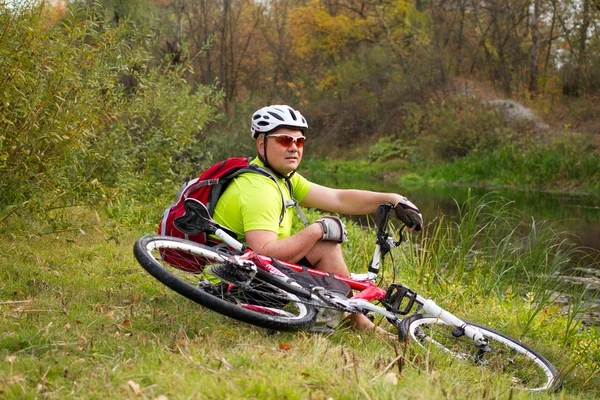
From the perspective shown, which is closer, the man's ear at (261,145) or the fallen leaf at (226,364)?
the fallen leaf at (226,364)

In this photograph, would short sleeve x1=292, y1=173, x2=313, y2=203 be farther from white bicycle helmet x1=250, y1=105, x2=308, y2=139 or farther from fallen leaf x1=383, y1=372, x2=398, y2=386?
fallen leaf x1=383, y1=372, x2=398, y2=386

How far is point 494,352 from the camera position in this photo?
428cm

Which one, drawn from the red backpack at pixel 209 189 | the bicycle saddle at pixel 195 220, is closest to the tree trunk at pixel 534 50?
the red backpack at pixel 209 189

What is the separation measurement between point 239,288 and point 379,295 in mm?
877

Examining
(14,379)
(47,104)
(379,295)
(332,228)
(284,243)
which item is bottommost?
Answer: (14,379)

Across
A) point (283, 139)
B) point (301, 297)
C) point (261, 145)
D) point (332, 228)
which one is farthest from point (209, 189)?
point (301, 297)

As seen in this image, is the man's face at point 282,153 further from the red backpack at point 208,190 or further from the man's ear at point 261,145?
the red backpack at point 208,190

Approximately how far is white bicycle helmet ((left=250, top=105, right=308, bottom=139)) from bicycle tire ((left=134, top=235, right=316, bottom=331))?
0.85m

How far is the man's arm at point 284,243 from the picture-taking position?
419cm

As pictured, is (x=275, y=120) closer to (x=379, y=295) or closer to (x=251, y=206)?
(x=251, y=206)

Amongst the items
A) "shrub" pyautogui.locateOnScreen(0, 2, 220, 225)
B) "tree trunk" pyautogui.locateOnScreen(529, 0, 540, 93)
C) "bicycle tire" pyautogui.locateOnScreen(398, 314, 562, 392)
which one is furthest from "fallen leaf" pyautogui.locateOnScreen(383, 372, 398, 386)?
"tree trunk" pyautogui.locateOnScreen(529, 0, 540, 93)

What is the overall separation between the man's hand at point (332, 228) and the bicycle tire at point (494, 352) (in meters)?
0.63

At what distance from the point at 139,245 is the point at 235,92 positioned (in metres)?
29.1

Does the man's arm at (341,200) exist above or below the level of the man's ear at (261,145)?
below
